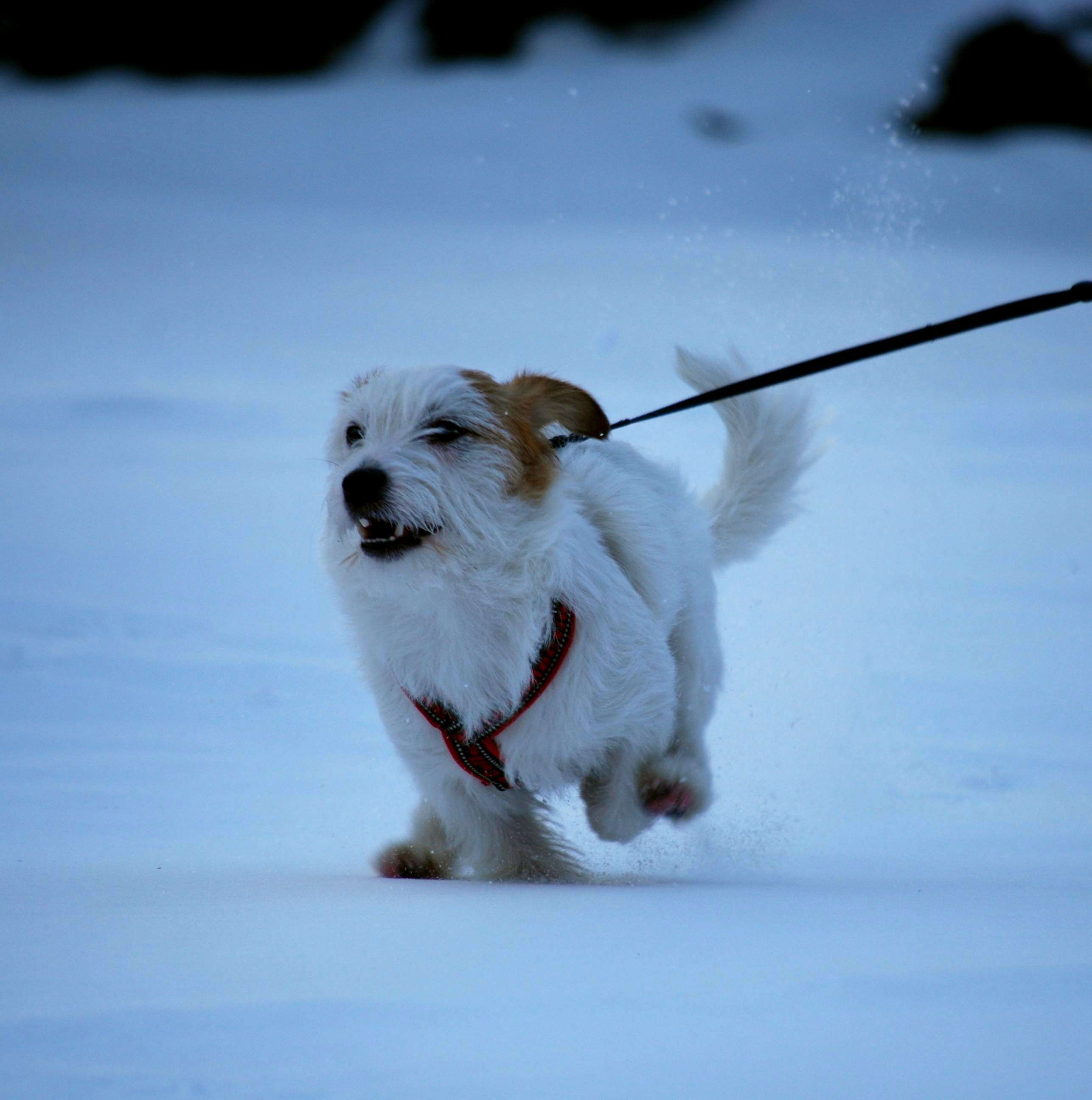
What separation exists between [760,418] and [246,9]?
15520 millimetres

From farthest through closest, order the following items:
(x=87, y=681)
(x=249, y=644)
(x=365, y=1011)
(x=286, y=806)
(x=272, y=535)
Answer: (x=272, y=535), (x=249, y=644), (x=87, y=681), (x=286, y=806), (x=365, y=1011)

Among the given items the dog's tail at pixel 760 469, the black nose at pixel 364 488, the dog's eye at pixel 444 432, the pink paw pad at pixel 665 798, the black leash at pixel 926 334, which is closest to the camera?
the black leash at pixel 926 334

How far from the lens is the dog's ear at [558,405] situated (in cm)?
292

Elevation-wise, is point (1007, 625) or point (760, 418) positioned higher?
point (760, 418)

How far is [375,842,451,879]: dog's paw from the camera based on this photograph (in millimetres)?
3070

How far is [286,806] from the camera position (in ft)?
11.8

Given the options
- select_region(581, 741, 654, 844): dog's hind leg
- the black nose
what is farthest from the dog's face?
select_region(581, 741, 654, 844): dog's hind leg

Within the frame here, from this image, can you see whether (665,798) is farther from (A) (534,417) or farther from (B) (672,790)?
(A) (534,417)

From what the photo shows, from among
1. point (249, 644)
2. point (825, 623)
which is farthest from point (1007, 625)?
point (249, 644)

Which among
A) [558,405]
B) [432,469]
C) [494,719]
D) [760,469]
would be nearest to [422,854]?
[494,719]

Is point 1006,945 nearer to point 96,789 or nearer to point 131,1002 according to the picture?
point 131,1002

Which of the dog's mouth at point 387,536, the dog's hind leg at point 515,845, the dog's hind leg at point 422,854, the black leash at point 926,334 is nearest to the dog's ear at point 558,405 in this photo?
the black leash at point 926,334

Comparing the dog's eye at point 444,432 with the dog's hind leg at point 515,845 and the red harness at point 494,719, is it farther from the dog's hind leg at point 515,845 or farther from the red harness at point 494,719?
the dog's hind leg at point 515,845

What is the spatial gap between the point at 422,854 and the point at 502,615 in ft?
2.35
